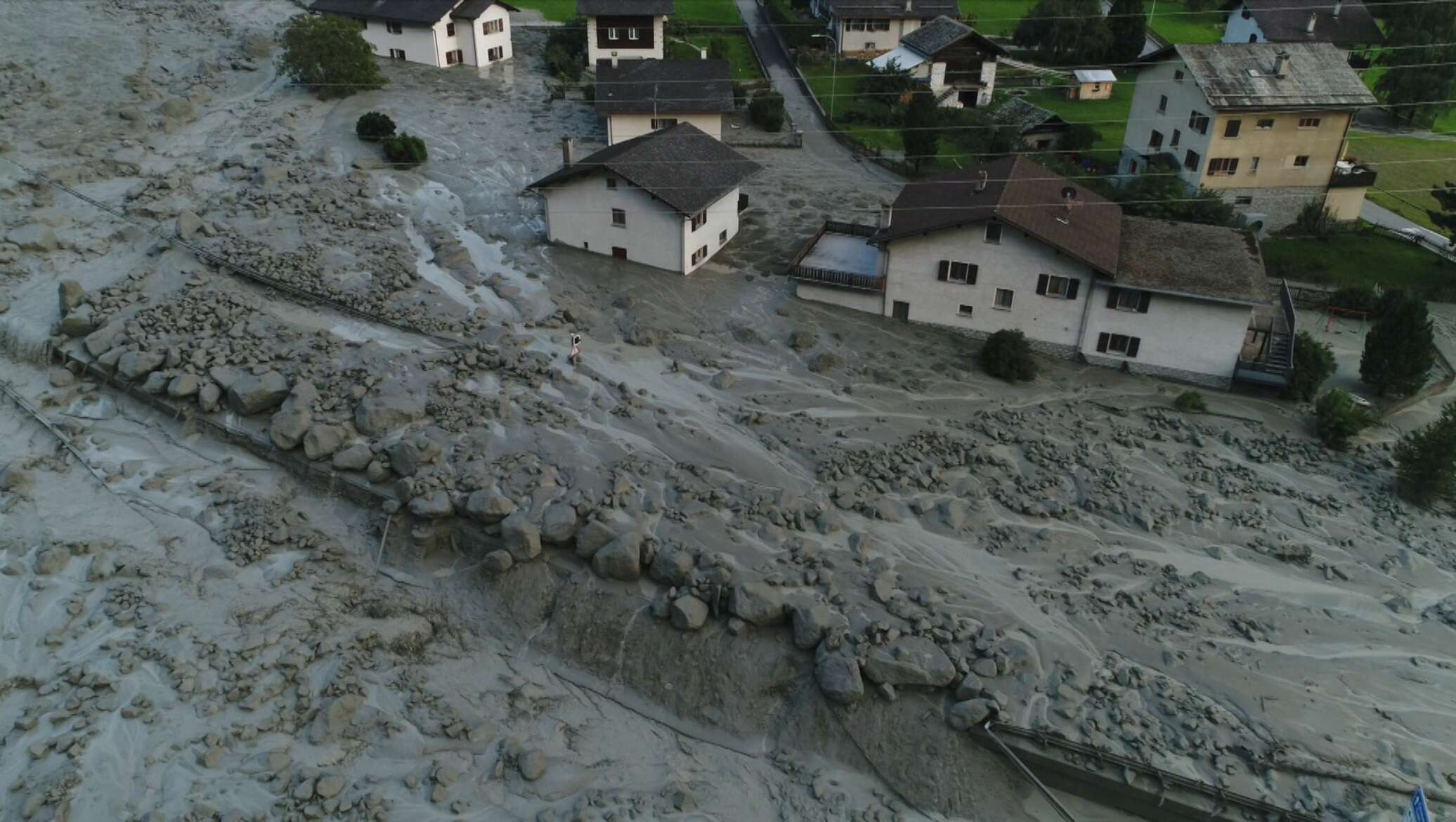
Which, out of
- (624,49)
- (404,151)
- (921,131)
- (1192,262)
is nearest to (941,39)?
(921,131)

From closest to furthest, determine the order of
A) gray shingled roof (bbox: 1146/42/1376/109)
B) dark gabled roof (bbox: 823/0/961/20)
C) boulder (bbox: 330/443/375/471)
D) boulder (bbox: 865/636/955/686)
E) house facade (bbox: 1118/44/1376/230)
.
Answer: boulder (bbox: 865/636/955/686), boulder (bbox: 330/443/375/471), gray shingled roof (bbox: 1146/42/1376/109), house facade (bbox: 1118/44/1376/230), dark gabled roof (bbox: 823/0/961/20)

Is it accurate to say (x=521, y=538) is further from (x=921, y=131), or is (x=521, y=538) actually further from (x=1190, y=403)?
(x=921, y=131)

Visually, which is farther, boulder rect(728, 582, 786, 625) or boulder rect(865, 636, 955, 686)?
boulder rect(728, 582, 786, 625)

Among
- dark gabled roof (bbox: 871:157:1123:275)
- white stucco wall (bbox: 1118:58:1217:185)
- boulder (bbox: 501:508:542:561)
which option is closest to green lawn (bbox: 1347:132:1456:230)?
white stucco wall (bbox: 1118:58:1217:185)

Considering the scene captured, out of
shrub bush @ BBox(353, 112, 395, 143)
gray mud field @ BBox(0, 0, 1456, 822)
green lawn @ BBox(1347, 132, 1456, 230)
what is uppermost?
shrub bush @ BBox(353, 112, 395, 143)

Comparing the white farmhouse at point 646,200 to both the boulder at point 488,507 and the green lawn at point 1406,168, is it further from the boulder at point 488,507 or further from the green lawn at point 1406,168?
the green lawn at point 1406,168

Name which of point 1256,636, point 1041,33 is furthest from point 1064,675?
point 1041,33

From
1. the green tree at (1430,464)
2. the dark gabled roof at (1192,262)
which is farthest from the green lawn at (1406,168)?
the green tree at (1430,464)

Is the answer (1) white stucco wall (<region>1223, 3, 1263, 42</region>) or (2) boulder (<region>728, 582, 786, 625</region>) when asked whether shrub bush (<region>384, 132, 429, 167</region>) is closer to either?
(2) boulder (<region>728, 582, 786, 625</region>)
